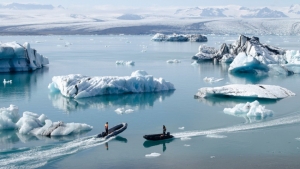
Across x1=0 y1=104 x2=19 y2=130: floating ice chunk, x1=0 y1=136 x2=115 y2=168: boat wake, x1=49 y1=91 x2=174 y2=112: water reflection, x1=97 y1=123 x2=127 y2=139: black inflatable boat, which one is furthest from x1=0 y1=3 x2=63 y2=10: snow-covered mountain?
x1=0 y1=136 x2=115 y2=168: boat wake

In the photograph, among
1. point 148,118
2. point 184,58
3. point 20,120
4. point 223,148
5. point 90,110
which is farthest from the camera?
point 184,58

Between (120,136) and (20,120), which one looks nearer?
(120,136)

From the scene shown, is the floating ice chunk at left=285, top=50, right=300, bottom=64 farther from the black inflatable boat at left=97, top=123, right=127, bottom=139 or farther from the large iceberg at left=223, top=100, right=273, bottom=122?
the black inflatable boat at left=97, top=123, right=127, bottom=139

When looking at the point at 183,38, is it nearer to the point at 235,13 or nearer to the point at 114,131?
the point at 114,131

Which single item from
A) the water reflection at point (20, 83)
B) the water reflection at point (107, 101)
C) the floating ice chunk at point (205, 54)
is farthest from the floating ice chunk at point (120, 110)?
the floating ice chunk at point (205, 54)

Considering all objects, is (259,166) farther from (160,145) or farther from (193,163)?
(160,145)

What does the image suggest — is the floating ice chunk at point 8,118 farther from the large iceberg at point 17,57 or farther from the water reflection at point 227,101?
the large iceberg at point 17,57

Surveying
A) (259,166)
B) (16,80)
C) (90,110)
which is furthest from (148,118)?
(16,80)
